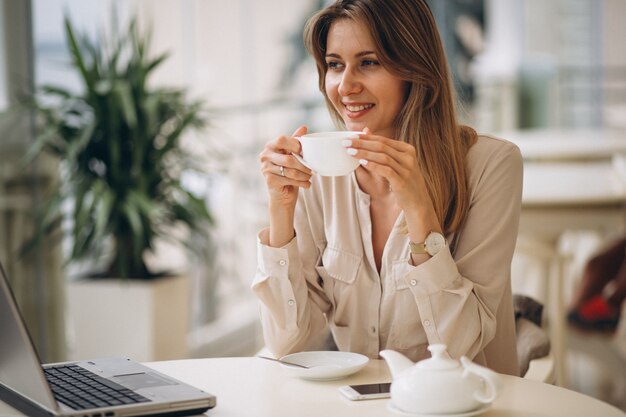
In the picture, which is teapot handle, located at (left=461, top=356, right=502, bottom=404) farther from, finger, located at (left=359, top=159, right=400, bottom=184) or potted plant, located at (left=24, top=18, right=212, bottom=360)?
potted plant, located at (left=24, top=18, right=212, bottom=360)

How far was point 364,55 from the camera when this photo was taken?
1.74 m

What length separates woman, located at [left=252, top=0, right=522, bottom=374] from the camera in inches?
62.9

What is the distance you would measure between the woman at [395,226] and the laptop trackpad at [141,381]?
420 mm

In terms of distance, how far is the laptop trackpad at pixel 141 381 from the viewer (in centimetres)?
125

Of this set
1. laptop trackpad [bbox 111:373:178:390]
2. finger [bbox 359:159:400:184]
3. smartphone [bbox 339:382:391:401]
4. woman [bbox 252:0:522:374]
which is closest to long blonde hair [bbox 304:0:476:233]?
woman [bbox 252:0:522:374]

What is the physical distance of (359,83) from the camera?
1742mm

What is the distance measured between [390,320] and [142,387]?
645mm

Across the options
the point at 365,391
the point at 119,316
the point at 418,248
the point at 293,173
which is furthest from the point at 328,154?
the point at 119,316

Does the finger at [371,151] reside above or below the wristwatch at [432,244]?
above

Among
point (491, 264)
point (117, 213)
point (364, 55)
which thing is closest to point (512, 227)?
point (491, 264)

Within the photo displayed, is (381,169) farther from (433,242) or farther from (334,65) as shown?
(334,65)

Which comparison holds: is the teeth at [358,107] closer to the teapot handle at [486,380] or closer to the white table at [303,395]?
the white table at [303,395]

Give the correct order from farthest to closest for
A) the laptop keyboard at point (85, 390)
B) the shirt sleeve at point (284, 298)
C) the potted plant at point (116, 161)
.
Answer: the potted plant at point (116, 161) → the shirt sleeve at point (284, 298) → the laptop keyboard at point (85, 390)

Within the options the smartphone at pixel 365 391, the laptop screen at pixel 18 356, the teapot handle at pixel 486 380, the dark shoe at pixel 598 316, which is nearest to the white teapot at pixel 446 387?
the teapot handle at pixel 486 380
